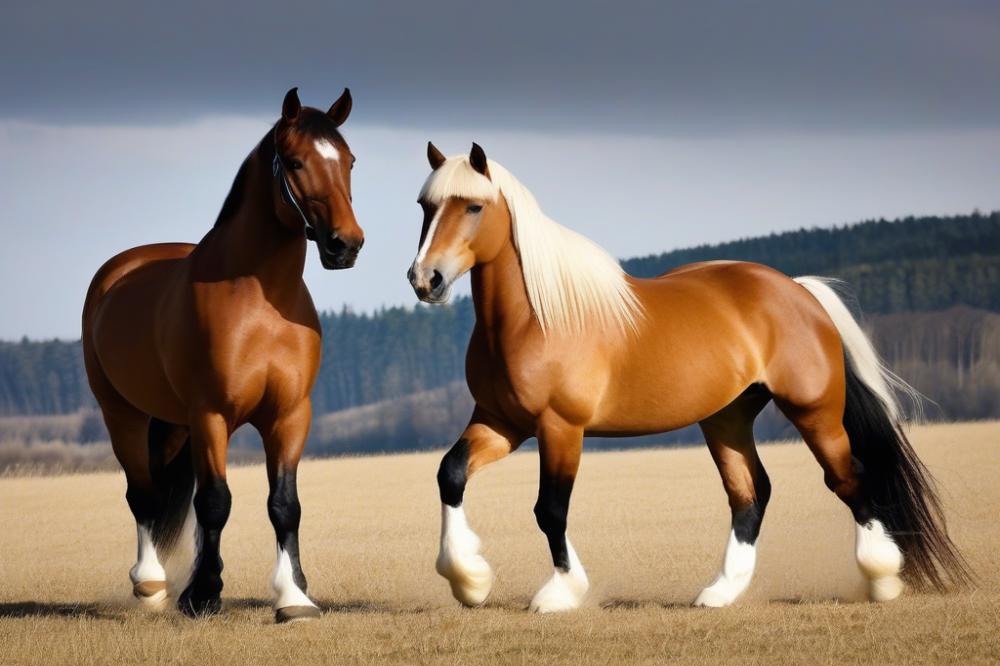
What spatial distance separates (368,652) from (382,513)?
386 inches

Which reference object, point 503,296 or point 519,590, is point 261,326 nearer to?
point 503,296

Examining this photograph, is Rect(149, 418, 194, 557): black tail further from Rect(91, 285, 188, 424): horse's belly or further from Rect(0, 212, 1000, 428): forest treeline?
Rect(0, 212, 1000, 428): forest treeline

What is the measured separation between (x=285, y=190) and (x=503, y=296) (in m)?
1.31

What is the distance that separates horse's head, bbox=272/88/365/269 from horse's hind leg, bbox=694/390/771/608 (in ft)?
8.79

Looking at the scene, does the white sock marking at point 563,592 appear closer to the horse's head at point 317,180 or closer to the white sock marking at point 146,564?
the horse's head at point 317,180

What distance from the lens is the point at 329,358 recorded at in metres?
88.2

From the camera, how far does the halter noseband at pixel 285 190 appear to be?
22.9 feet

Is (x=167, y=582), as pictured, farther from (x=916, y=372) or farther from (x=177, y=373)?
(x=916, y=372)

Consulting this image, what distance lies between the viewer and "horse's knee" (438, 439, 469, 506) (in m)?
7.18

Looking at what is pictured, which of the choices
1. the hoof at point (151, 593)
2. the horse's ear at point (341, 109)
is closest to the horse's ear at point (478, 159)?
the horse's ear at point (341, 109)

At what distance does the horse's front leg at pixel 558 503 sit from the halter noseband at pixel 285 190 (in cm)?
160

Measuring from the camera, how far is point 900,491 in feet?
26.7

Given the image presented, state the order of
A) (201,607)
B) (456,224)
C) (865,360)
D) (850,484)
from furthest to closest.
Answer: (865,360), (850,484), (201,607), (456,224)

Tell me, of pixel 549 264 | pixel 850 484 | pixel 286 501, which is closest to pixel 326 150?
pixel 549 264
